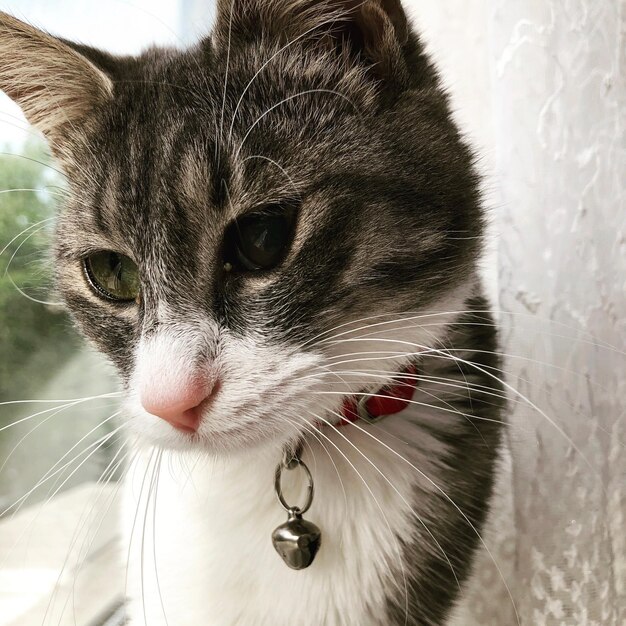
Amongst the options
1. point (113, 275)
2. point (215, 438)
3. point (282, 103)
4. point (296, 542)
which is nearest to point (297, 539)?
point (296, 542)

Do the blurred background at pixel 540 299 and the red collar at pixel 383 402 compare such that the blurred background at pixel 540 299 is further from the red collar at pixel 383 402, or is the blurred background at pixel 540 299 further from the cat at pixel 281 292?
the red collar at pixel 383 402

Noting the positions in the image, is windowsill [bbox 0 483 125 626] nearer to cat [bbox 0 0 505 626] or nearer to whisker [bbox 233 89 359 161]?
cat [bbox 0 0 505 626]

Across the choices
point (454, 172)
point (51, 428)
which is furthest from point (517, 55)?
point (51, 428)

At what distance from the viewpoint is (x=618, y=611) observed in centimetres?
100

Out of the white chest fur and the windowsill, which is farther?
the windowsill

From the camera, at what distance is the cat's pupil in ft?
2.25

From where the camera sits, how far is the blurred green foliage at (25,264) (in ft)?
3.14

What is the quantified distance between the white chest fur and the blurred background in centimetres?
21

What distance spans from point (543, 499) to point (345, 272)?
0.55 meters

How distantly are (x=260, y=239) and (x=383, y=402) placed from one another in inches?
10.9

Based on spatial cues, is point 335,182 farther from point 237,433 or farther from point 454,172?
point 237,433

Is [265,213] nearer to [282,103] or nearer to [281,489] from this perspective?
[282,103]

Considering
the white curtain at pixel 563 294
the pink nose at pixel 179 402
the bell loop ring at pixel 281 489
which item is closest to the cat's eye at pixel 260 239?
the pink nose at pixel 179 402

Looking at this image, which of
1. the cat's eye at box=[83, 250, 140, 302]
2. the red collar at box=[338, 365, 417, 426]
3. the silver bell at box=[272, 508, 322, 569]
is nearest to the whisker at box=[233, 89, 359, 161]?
the cat's eye at box=[83, 250, 140, 302]
